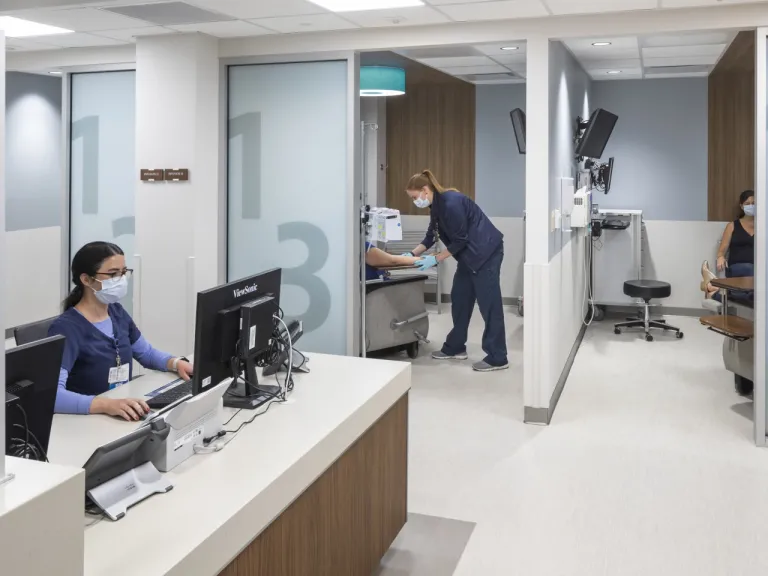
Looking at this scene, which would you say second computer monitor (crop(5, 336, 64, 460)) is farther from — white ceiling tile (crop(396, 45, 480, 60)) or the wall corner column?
white ceiling tile (crop(396, 45, 480, 60))

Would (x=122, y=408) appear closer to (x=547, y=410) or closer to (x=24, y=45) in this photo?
(x=547, y=410)

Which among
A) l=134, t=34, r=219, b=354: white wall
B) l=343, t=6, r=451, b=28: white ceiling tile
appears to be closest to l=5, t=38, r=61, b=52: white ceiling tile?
l=134, t=34, r=219, b=354: white wall

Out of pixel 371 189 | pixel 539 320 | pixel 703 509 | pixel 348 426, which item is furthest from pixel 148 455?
pixel 371 189

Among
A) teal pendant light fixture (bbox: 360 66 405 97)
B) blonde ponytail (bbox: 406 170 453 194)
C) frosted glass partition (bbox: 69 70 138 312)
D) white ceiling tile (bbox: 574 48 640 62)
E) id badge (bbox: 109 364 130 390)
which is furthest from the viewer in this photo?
teal pendant light fixture (bbox: 360 66 405 97)

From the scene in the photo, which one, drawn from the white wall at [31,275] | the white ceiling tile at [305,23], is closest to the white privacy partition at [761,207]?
the white ceiling tile at [305,23]

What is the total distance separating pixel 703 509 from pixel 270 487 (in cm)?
262

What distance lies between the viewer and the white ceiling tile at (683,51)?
23.0ft

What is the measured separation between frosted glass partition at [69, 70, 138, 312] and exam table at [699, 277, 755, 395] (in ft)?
14.1

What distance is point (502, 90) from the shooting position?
10.0 metres

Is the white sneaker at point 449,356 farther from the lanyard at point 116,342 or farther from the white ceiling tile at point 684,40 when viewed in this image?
the lanyard at point 116,342

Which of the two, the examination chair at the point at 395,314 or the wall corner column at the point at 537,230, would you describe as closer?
the wall corner column at the point at 537,230

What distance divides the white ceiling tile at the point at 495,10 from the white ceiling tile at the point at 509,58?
2328 mm

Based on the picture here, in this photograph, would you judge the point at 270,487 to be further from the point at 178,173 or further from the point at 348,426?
the point at 178,173

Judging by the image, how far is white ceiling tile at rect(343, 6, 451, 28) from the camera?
496cm
